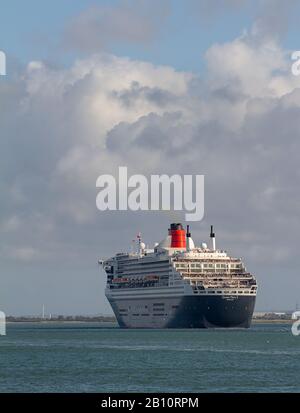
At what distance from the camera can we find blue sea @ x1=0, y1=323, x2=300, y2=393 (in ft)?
286

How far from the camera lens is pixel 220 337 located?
172000 mm

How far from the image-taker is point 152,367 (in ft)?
343

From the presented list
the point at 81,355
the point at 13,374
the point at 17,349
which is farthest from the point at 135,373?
the point at 17,349

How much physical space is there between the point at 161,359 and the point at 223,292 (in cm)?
8516

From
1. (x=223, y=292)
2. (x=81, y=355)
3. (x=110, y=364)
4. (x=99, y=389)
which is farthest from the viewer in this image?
(x=223, y=292)

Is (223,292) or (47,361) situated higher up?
(223,292)

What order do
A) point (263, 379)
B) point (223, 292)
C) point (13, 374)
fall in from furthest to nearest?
point (223, 292) → point (13, 374) → point (263, 379)

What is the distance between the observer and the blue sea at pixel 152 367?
87.1 meters

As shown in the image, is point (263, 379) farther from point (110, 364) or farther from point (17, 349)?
point (17, 349)

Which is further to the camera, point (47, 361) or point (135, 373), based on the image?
point (47, 361)
